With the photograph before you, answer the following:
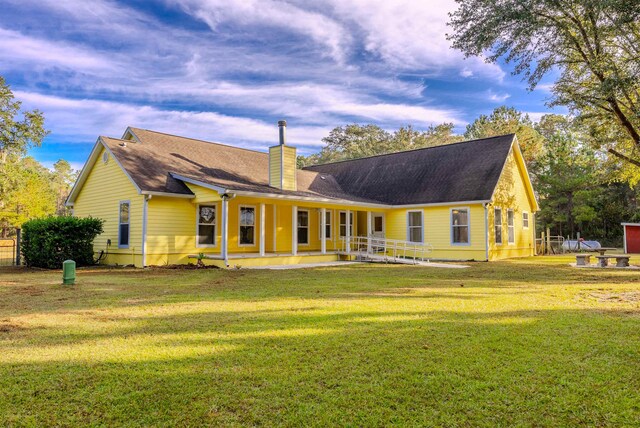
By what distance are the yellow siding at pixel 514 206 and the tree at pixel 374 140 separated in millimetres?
24338

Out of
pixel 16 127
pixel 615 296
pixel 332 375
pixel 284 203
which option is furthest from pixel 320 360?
pixel 16 127

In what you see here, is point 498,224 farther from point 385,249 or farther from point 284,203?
point 284,203

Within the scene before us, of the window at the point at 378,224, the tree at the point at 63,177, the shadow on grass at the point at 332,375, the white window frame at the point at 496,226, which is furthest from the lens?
the tree at the point at 63,177

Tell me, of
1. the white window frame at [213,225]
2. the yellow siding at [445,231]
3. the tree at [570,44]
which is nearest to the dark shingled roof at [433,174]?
the yellow siding at [445,231]

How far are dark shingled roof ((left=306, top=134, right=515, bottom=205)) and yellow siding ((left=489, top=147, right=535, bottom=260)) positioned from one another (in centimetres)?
80

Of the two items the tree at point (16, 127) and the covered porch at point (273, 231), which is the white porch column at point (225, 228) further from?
the tree at point (16, 127)

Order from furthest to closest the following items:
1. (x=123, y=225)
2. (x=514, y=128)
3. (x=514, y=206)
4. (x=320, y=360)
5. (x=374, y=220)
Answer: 1. (x=514, y=128)
2. (x=374, y=220)
3. (x=514, y=206)
4. (x=123, y=225)
5. (x=320, y=360)

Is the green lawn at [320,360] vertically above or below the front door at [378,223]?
below

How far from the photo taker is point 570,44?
13852mm

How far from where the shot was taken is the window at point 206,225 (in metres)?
15.9

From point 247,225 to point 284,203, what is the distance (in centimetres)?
211

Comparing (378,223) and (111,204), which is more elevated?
(111,204)

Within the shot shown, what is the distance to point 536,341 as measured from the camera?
474cm

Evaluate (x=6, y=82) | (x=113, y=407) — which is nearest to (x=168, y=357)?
(x=113, y=407)
